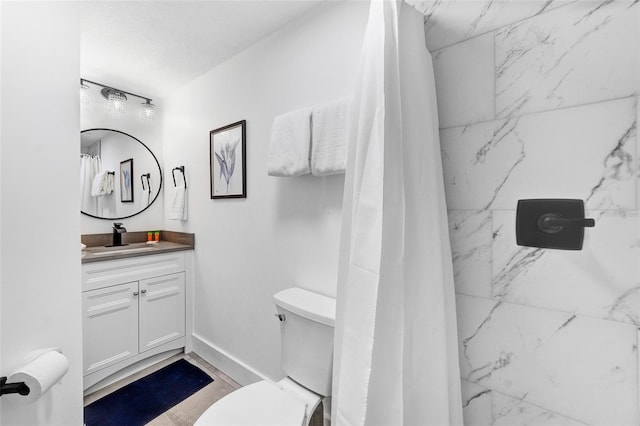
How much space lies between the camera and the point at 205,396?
178 cm

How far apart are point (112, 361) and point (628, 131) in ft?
9.24

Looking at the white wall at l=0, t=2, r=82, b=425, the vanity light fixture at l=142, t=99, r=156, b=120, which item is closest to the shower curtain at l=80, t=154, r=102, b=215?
the vanity light fixture at l=142, t=99, r=156, b=120

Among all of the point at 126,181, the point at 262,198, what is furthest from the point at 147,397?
the point at 126,181

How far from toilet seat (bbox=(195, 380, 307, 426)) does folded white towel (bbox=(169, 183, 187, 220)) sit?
63.7 inches

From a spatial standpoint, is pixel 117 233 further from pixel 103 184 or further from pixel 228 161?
pixel 228 161

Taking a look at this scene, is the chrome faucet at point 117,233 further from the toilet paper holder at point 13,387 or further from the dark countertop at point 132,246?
the toilet paper holder at point 13,387

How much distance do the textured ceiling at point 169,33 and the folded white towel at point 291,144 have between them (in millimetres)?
645

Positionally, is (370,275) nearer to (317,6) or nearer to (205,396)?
(317,6)

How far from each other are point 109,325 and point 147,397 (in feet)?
1.79

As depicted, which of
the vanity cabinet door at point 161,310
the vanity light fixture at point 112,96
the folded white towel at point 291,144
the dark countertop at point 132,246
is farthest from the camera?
the vanity light fixture at point 112,96

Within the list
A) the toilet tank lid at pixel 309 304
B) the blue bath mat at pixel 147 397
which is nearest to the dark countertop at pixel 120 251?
the blue bath mat at pixel 147 397

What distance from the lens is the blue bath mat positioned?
160 centimetres

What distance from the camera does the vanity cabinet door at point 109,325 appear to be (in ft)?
5.72

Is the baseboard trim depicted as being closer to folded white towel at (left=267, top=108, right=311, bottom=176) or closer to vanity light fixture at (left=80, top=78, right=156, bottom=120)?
folded white towel at (left=267, top=108, right=311, bottom=176)
